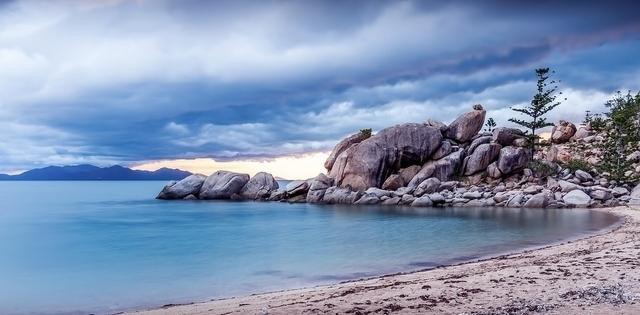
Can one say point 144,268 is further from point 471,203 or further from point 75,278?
point 471,203

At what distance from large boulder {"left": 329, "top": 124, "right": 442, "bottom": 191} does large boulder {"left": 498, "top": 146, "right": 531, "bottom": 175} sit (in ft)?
25.2

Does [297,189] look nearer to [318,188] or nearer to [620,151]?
[318,188]

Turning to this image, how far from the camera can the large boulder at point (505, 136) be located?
6012cm

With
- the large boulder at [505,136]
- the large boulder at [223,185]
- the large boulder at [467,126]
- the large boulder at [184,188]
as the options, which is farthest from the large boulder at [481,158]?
the large boulder at [184,188]

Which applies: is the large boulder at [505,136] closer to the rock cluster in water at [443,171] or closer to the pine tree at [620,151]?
the rock cluster in water at [443,171]

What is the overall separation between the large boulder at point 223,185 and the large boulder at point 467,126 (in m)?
29.9

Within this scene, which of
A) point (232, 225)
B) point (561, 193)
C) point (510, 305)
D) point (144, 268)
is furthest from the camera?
point (561, 193)

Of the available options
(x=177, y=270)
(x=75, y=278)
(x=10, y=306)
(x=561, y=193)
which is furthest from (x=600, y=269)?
(x=561, y=193)

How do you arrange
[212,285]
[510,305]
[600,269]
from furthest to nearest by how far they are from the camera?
[212,285] → [600,269] → [510,305]

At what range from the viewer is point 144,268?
22.4m

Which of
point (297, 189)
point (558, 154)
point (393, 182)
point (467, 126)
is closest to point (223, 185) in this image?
point (297, 189)

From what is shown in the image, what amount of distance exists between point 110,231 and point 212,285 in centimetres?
2478

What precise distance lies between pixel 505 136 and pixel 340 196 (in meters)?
21.7

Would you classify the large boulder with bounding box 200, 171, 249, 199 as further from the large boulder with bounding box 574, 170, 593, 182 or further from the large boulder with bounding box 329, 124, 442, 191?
the large boulder with bounding box 574, 170, 593, 182
